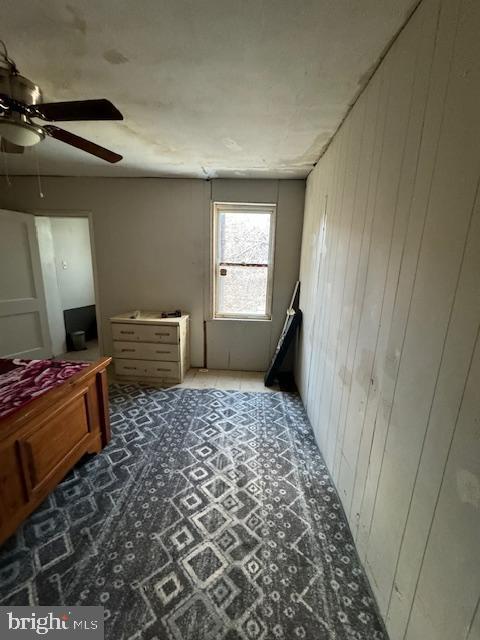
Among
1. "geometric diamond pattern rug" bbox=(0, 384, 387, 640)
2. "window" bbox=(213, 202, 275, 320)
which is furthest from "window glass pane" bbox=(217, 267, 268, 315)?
"geometric diamond pattern rug" bbox=(0, 384, 387, 640)

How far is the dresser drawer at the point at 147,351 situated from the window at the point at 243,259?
0.77 metres

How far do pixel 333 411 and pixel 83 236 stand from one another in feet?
14.8

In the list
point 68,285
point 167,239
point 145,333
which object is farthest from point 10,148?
point 68,285

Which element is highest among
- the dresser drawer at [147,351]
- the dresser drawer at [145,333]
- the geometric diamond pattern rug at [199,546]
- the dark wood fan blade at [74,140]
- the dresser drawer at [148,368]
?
the dark wood fan blade at [74,140]

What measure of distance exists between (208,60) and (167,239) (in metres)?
2.26

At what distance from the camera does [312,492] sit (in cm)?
175

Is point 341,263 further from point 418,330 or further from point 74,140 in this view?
point 74,140

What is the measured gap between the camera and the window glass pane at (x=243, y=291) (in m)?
3.47

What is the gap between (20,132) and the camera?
4.31 feet

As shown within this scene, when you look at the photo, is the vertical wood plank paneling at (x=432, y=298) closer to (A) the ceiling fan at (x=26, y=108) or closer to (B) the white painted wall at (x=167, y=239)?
(A) the ceiling fan at (x=26, y=108)

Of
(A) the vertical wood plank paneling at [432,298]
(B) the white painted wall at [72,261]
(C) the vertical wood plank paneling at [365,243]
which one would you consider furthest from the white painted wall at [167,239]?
(A) the vertical wood plank paneling at [432,298]

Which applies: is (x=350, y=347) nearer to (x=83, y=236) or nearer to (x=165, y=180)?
(x=165, y=180)

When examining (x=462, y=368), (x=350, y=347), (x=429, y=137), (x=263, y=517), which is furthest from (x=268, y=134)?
(x=263, y=517)

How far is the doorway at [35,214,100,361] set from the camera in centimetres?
381
